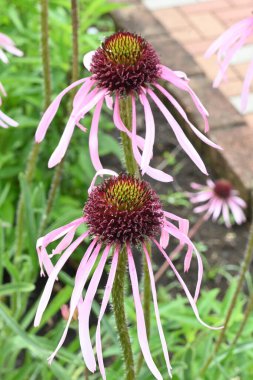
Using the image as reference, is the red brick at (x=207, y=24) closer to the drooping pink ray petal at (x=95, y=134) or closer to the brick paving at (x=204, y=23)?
the brick paving at (x=204, y=23)

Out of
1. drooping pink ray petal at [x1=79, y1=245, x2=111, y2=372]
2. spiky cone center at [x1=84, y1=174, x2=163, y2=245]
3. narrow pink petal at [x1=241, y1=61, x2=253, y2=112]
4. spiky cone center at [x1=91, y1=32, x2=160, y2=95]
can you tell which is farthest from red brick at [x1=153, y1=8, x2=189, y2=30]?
drooping pink ray petal at [x1=79, y1=245, x2=111, y2=372]

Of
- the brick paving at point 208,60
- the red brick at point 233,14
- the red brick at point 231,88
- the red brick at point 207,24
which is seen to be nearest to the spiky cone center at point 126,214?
the brick paving at point 208,60

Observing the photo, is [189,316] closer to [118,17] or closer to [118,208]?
[118,208]

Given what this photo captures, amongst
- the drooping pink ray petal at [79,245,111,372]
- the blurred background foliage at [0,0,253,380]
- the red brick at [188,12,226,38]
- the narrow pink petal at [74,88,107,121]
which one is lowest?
the red brick at [188,12,226,38]

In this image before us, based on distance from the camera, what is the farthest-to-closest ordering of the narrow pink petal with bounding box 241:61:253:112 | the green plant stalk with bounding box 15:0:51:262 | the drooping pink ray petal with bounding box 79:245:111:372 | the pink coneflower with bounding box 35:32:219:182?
the green plant stalk with bounding box 15:0:51:262 < the narrow pink petal with bounding box 241:61:253:112 < the pink coneflower with bounding box 35:32:219:182 < the drooping pink ray petal with bounding box 79:245:111:372

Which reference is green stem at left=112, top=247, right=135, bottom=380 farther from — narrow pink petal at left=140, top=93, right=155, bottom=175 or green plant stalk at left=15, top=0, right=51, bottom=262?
green plant stalk at left=15, top=0, right=51, bottom=262

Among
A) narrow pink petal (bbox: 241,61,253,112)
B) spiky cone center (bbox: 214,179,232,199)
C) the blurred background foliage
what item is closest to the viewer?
narrow pink petal (bbox: 241,61,253,112)

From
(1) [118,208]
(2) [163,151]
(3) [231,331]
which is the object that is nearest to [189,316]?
(3) [231,331]
